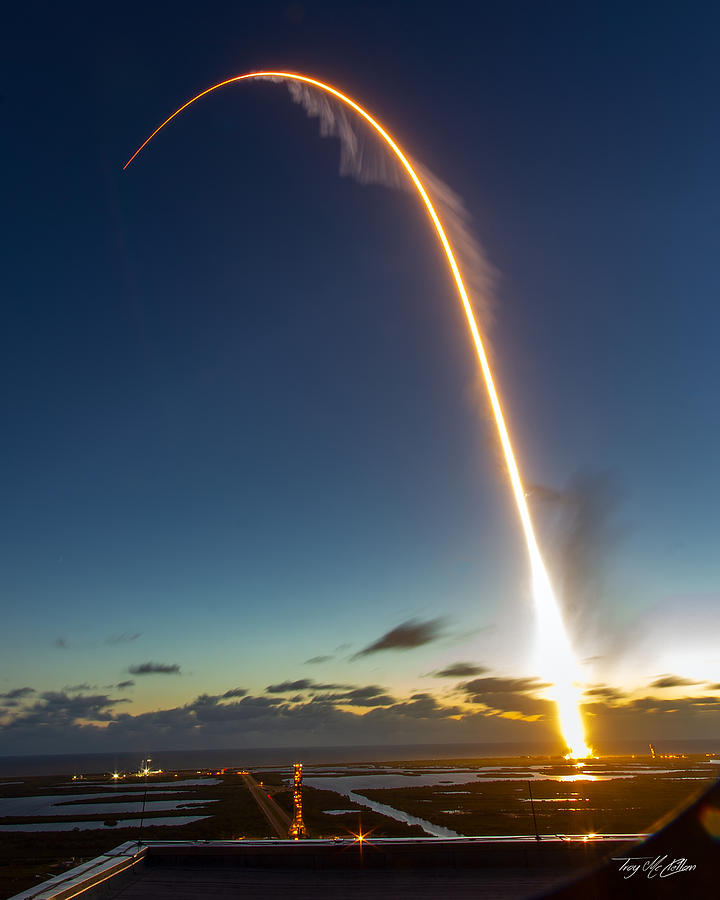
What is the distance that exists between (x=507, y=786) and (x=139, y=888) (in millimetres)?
112692

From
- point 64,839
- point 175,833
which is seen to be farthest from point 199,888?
point 64,839

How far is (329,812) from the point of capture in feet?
241

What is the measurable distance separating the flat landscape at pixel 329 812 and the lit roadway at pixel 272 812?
1151 mm

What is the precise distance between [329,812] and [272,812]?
27.0 feet

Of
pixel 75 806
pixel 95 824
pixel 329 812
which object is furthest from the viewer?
pixel 75 806

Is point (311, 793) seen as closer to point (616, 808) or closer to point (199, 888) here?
point (616, 808)

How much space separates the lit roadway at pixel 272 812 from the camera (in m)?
59.8

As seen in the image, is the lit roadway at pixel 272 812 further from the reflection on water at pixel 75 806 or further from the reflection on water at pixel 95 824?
the reflection on water at pixel 75 806

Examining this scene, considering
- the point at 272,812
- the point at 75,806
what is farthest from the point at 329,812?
the point at 75,806

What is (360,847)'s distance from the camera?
514 inches

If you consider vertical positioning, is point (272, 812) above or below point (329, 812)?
above

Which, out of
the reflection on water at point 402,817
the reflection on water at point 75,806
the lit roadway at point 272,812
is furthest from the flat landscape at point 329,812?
the lit roadway at point 272,812

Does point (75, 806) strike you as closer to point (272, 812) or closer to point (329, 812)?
point (272, 812)

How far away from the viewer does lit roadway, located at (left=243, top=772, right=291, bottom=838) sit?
196 feet
